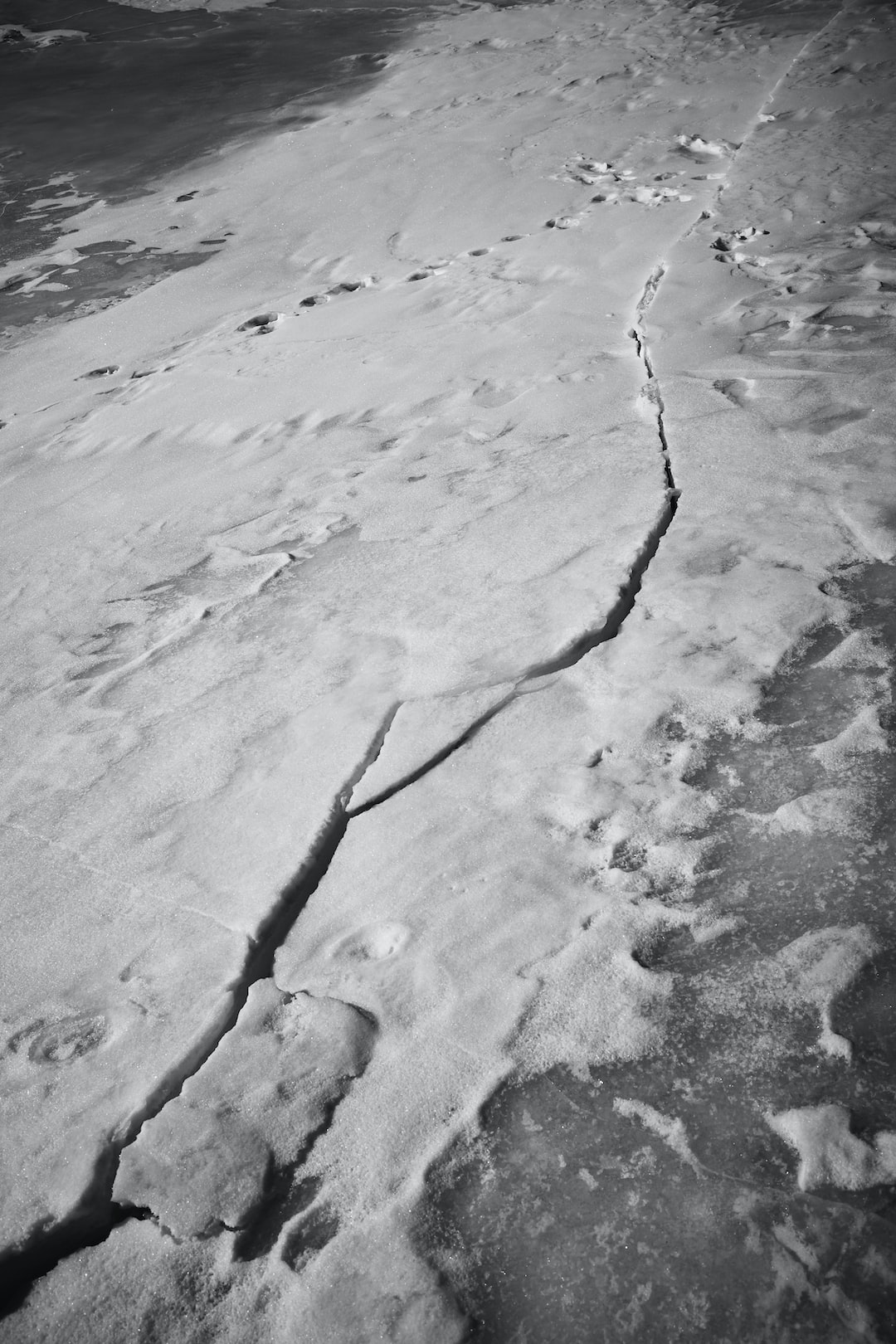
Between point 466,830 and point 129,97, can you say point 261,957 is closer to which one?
point 466,830

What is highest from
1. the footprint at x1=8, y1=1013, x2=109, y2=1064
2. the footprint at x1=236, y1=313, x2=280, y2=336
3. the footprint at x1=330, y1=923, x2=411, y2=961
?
the footprint at x1=236, y1=313, x2=280, y2=336

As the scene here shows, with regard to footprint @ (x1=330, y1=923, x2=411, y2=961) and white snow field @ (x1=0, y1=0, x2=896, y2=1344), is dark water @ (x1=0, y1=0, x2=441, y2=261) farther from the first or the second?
footprint @ (x1=330, y1=923, x2=411, y2=961)

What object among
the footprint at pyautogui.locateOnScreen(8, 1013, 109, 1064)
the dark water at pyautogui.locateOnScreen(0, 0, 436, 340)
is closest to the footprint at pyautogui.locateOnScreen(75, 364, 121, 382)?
the dark water at pyautogui.locateOnScreen(0, 0, 436, 340)

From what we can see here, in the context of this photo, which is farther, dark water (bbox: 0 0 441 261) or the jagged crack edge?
dark water (bbox: 0 0 441 261)

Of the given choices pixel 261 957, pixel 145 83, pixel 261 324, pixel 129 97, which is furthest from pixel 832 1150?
pixel 145 83

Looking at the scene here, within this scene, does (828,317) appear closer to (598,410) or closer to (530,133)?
(598,410)

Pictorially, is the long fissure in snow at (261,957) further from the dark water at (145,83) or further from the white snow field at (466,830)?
the dark water at (145,83)

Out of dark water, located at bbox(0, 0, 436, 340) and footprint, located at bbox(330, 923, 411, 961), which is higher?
dark water, located at bbox(0, 0, 436, 340)

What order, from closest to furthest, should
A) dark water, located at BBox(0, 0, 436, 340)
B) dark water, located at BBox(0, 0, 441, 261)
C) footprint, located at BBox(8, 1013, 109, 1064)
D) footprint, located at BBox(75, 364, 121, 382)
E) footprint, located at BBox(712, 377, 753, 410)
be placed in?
footprint, located at BBox(8, 1013, 109, 1064) → footprint, located at BBox(712, 377, 753, 410) → footprint, located at BBox(75, 364, 121, 382) → dark water, located at BBox(0, 0, 436, 340) → dark water, located at BBox(0, 0, 441, 261)
